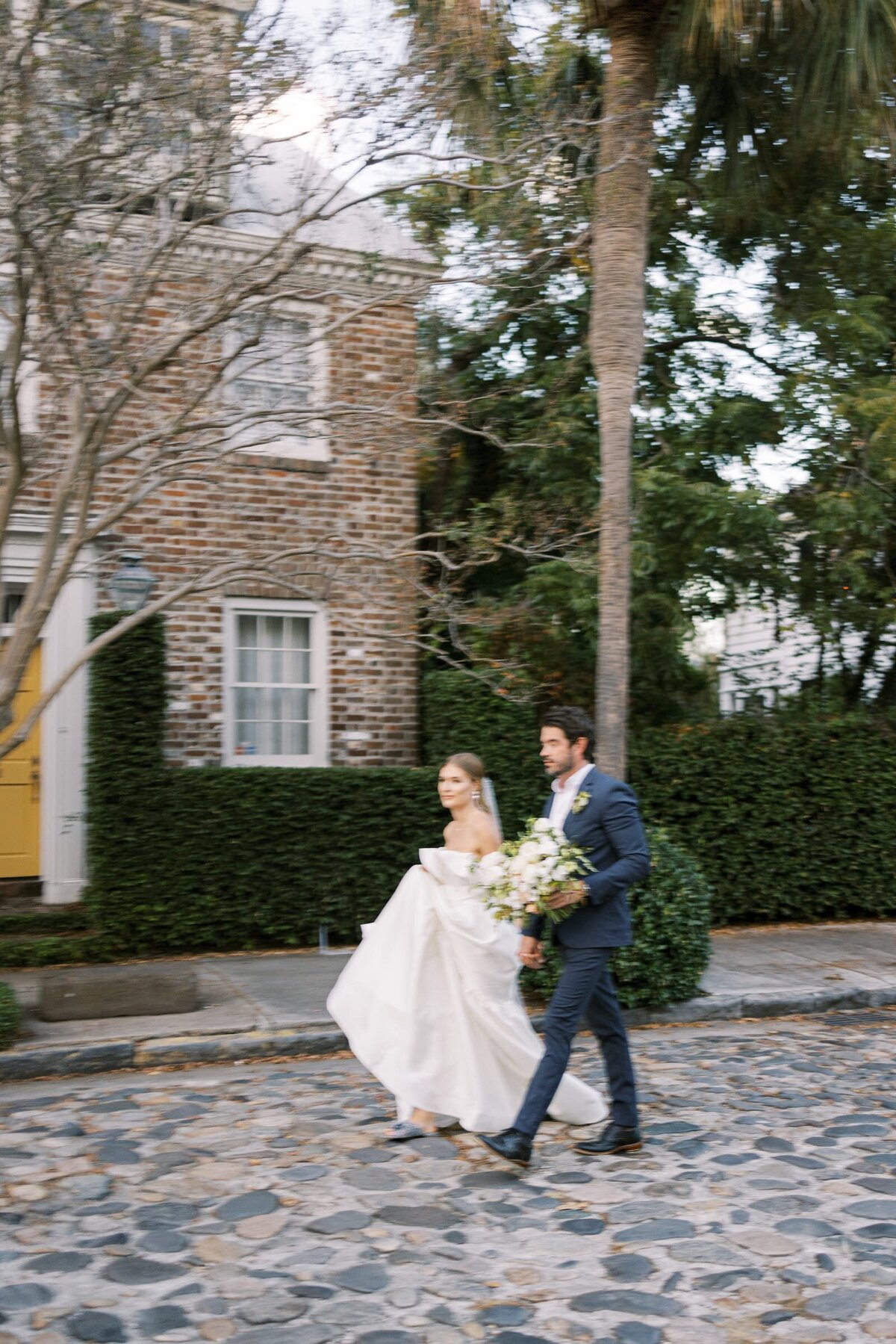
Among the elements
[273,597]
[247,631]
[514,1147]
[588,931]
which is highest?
[273,597]

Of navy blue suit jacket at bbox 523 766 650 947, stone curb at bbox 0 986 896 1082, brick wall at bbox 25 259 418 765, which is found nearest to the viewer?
navy blue suit jacket at bbox 523 766 650 947

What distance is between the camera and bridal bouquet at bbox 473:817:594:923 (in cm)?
527

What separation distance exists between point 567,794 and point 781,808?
7.26m

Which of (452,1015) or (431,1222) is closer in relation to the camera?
(431,1222)

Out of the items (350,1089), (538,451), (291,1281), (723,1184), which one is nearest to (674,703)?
(538,451)

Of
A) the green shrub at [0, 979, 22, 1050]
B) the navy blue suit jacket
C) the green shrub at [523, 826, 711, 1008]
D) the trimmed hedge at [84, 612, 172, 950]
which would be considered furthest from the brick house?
the navy blue suit jacket

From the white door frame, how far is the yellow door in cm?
32

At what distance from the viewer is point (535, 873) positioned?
5.27 meters

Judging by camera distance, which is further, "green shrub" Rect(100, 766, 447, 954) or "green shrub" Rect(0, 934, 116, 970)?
"green shrub" Rect(100, 766, 447, 954)

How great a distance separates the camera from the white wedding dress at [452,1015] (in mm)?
5793

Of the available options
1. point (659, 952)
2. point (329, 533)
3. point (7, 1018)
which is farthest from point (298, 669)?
point (7, 1018)

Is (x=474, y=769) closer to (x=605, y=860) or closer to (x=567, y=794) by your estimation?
(x=567, y=794)

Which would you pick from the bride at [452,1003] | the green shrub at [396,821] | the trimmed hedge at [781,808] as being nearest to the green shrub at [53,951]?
the green shrub at [396,821]

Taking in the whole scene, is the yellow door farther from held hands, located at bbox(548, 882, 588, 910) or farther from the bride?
held hands, located at bbox(548, 882, 588, 910)
